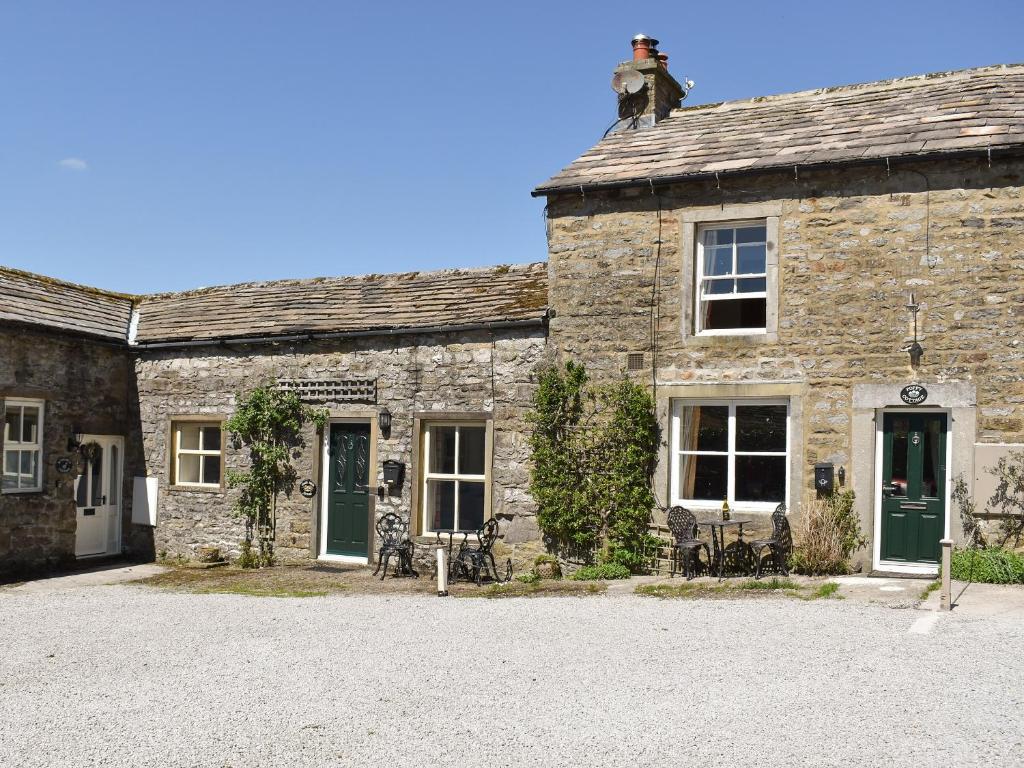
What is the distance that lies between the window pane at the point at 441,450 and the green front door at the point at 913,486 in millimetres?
6007

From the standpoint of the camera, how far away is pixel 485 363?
14.1 m

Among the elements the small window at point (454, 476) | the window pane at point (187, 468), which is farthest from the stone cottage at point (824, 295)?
the window pane at point (187, 468)

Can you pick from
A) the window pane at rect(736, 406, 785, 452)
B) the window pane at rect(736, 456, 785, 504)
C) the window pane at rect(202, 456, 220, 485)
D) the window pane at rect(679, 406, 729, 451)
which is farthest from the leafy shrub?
the window pane at rect(202, 456, 220, 485)

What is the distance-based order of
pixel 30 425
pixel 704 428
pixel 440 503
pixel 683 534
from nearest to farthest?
pixel 683 534, pixel 704 428, pixel 440 503, pixel 30 425

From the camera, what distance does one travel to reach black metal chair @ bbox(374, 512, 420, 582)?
14.0m

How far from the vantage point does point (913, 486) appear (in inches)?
472

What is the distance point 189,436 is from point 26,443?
249 centimetres

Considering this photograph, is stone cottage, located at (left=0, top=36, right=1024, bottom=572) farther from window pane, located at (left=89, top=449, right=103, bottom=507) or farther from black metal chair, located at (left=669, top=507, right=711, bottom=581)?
black metal chair, located at (left=669, top=507, right=711, bottom=581)

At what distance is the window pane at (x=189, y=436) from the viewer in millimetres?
16438

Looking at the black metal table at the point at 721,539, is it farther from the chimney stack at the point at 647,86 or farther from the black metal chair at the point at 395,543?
the chimney stack at the point at 647,86

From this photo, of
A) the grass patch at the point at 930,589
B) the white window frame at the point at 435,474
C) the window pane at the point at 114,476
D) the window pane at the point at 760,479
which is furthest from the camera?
the window pane at the point at 114,476

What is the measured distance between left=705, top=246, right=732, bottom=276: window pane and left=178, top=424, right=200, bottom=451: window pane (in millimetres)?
8826

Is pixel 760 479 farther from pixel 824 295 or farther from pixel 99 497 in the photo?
pixel 99 497

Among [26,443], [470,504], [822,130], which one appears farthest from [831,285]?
[26,443]
